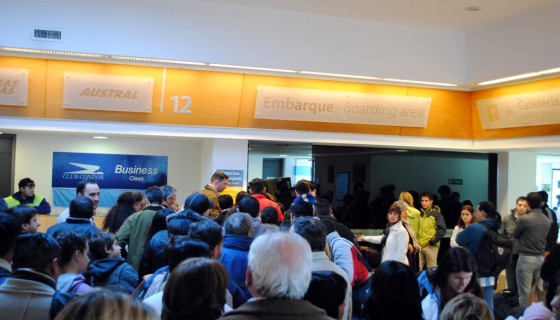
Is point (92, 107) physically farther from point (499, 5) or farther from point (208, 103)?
point (499, 5)

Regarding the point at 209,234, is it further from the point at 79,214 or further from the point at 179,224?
the point at 79,214

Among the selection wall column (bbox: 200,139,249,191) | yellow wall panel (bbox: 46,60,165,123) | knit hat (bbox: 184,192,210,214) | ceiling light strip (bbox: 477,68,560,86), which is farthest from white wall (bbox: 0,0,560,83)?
knit hat (bbox: 184,192,210,214)

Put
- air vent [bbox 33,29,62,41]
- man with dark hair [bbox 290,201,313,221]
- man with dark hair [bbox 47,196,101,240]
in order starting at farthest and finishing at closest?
1. air vent [bbox 33,29,62,41]
2. man with dark hair [bbox 290,201,313,221]
3. man with dark hair [bbox 47,196,101,240]

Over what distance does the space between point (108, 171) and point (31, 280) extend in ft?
20.6

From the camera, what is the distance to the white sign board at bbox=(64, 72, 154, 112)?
285 inches

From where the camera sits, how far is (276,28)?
758cm

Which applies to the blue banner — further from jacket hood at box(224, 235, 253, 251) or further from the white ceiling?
jacket hood at box(224, 235, 253, 251)

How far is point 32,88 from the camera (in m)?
7.18

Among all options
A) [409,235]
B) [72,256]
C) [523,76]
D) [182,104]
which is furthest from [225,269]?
[523,76]

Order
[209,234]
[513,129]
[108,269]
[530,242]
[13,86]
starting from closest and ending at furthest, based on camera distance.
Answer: [209,234] → [108,269] → [13,86] → [530,242] → [513,129]

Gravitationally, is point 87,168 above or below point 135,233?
above

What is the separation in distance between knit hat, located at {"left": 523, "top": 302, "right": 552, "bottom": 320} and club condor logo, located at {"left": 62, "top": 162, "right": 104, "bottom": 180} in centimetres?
697

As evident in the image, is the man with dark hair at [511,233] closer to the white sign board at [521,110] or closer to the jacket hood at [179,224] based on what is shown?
the white sign board at [521,110]

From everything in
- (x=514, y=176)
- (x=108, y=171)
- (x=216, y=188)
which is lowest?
(x=216, y=188)
